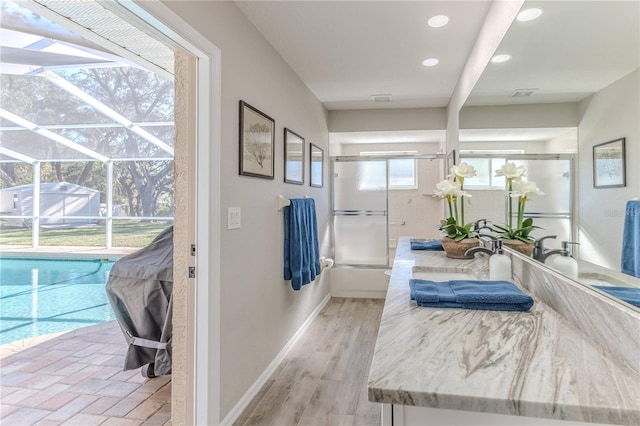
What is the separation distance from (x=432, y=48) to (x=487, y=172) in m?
1.24

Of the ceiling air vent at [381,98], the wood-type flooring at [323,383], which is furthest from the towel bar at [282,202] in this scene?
the ceiling air vent at [381,98]

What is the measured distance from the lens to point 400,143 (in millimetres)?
5512

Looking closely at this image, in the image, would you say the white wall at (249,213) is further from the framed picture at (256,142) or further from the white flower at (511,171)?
the white flower at (511,171)

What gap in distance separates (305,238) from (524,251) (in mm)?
1783

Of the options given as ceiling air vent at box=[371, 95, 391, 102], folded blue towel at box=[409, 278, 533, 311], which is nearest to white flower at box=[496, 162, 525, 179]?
folded blue towel at box=[409, 278, 533, 311]

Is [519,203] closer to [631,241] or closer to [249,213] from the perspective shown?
[631,241]

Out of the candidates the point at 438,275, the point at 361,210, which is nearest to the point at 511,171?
the point at 438,275

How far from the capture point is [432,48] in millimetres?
2559

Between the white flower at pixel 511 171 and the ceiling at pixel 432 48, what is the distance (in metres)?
0.27

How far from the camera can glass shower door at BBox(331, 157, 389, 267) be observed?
179 inches

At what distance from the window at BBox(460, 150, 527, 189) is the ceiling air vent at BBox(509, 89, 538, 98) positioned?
22cm

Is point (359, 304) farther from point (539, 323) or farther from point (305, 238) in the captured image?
point (539, 323)

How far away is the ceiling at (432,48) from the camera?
94 centimetres

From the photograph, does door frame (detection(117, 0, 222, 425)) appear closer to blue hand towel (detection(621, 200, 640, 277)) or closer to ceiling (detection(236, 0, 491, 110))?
ceiling (detection(236, 0, 491, 110))
